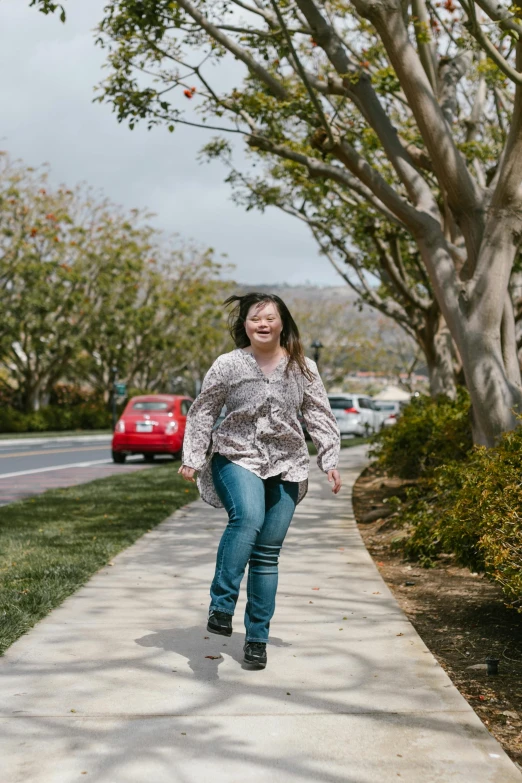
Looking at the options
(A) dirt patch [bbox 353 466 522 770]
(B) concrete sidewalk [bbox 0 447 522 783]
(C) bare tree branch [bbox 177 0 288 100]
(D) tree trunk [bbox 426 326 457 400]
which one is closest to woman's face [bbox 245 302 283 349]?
(B) concrete sidewalk [bbox 0 447 522 783]

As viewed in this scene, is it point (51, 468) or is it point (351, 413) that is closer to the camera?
point (51, 468)

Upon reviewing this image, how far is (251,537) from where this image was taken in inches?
183

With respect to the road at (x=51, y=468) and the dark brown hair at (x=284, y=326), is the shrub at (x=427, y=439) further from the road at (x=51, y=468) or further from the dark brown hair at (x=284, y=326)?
the road at (x=51, y=468)

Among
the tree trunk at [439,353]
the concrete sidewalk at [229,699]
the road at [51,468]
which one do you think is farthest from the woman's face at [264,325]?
the tree trunk at [439,353]

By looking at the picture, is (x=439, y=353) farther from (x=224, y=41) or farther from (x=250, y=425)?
(x=250, y=425)

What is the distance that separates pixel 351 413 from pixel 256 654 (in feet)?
111

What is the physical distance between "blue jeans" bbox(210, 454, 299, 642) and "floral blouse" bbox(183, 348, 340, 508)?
70 mm

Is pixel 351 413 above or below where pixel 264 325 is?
below

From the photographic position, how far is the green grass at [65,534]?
6.11 m

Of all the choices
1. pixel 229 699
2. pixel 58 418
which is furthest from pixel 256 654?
pixel 58 418

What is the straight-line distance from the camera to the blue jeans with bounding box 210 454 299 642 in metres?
4.63

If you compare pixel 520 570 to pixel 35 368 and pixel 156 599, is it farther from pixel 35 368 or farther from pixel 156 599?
pixel 35 368

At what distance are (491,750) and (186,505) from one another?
8796mm

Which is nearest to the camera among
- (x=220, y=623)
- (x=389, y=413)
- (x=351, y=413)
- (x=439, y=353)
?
(x=220, y=623)
